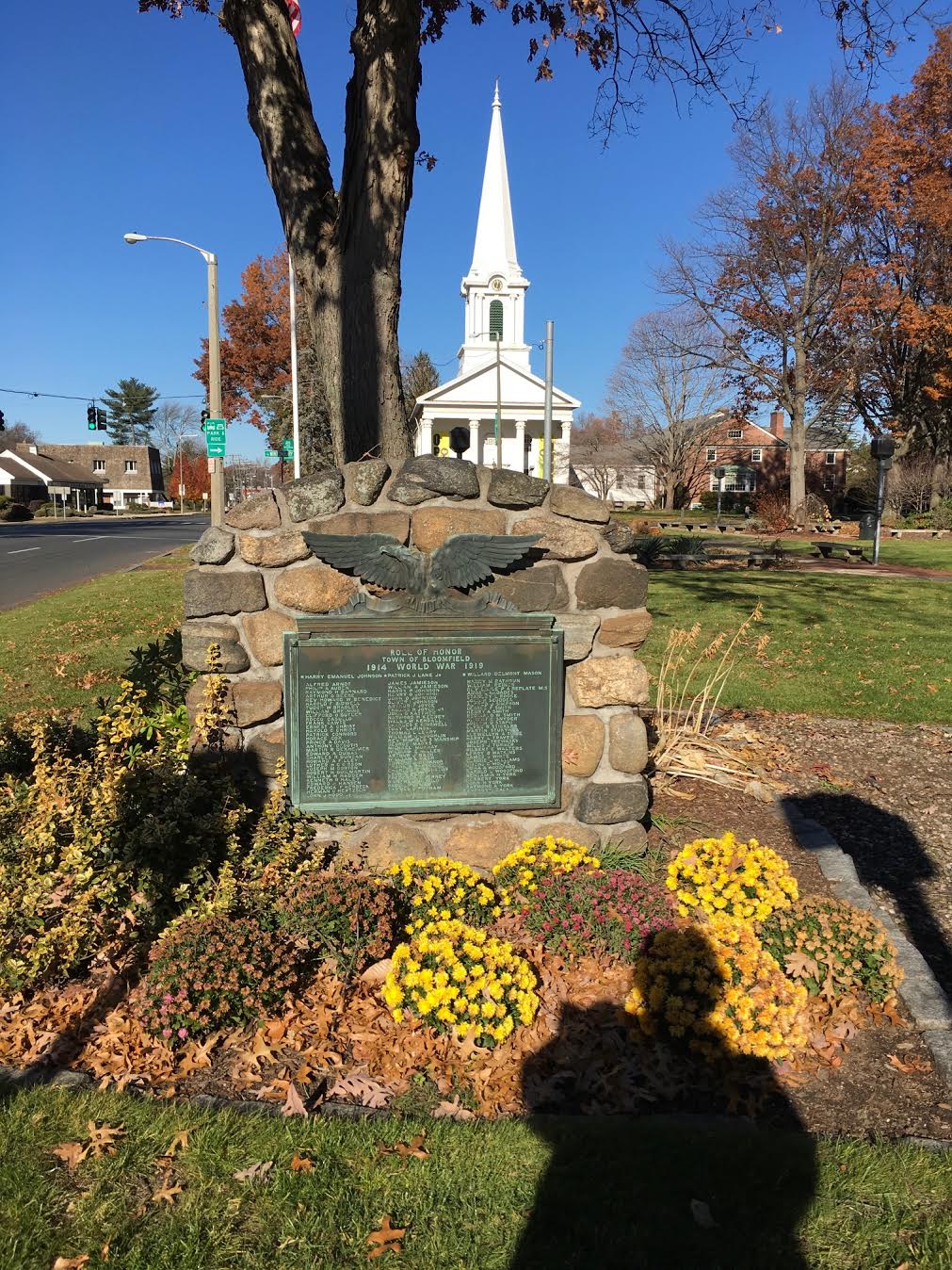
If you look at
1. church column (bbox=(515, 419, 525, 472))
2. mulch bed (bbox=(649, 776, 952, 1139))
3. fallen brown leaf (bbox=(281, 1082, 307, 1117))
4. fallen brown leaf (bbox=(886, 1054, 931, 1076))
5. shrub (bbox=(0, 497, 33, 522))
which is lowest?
mulch bed (bbox=(649, 776, 952, 1139))

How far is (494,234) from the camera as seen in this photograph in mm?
49719

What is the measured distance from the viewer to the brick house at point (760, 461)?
49.3m

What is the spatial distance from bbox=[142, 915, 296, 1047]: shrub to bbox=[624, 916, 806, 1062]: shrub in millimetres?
1381

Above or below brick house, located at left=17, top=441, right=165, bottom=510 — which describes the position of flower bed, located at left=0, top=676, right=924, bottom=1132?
below

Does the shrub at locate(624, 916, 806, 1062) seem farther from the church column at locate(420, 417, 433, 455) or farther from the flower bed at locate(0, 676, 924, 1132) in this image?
the church column at locate(420, 417, 433, 455)

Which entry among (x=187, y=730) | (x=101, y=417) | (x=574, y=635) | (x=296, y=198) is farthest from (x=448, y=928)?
Answer: (x=101, y=417)

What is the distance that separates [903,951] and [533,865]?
1666 mm

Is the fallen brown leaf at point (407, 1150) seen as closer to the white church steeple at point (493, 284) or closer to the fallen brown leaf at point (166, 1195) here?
the fallen brown leaf at point (166, 1195)

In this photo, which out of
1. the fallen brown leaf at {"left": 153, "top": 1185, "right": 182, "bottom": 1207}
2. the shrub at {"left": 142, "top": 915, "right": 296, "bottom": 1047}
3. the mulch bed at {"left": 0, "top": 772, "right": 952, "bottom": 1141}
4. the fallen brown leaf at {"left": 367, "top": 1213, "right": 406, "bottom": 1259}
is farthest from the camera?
the shrub at {"left": 142, "top": 915, "right": 296, "bottom": 1047}

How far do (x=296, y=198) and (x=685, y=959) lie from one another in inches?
227

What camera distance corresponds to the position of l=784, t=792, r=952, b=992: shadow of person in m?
4.13

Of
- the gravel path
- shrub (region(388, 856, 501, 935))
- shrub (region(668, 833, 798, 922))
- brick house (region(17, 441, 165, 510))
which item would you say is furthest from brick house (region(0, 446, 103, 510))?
shrub (region(668, 833, 798, 922))

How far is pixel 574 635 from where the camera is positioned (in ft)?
13.7

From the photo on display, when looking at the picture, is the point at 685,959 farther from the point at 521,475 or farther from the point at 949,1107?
the point at 521,475
